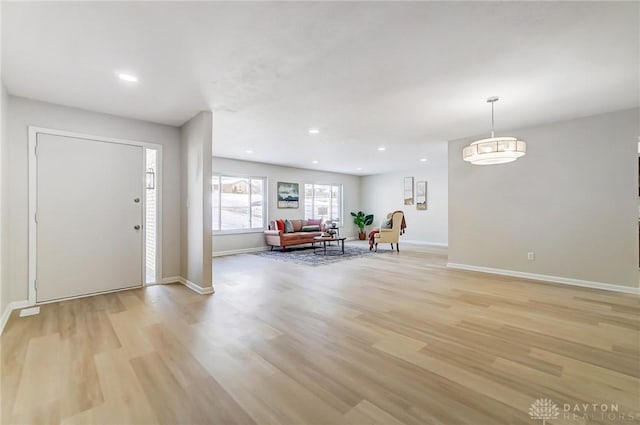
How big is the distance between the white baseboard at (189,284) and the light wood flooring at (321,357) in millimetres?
194

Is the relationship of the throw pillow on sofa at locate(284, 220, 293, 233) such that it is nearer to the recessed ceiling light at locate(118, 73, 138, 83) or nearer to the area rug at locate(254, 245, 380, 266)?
the area rug at locate(254, 245, 380, 266)

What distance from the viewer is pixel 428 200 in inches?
368

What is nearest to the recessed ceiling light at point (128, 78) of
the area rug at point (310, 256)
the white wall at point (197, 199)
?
the white wall at point (197, 199)

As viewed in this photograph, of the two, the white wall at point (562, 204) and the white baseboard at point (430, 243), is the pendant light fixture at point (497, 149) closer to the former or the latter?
the white wall at point (562, 204)

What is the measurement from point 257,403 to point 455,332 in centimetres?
186

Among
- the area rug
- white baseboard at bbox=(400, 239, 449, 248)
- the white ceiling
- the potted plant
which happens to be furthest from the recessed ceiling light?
the potted plant

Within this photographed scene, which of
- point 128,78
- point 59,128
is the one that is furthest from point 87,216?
point 128,78

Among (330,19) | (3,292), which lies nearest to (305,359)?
(330,19)

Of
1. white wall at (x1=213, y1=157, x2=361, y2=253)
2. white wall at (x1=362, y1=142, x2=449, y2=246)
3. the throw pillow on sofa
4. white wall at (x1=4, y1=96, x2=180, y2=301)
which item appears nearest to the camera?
white wall at (x1=4, y1=96, x2=180, y2=301)

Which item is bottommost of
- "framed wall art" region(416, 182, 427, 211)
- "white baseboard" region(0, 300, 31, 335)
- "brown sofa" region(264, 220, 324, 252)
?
"white baseboard" region(0, 300, 31, 335)

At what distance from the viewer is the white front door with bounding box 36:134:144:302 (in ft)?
11.3

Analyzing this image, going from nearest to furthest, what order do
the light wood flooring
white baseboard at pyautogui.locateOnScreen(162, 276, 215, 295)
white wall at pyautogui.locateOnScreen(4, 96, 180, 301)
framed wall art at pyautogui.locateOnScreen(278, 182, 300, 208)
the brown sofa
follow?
the light wood flooring, white wall at pyautogui.locateOnScreen(4, 96, 180, 301), white baseboard at pyautogui.locateOnScreen(162, 276, 215, 295), the brown sofa, framed wall art at pyautogui.locateOnScreen(278, 182, 300, 208)

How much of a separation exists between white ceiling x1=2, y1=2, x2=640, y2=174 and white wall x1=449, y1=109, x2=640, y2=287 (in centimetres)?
47

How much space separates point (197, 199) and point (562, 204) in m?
5.51
